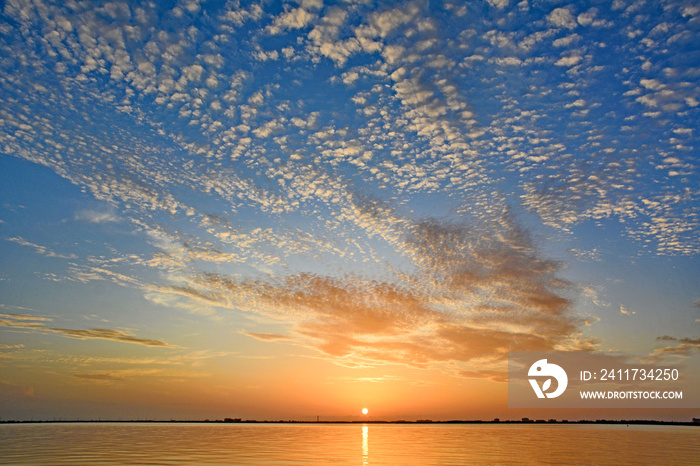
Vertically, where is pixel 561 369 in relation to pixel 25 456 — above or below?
above

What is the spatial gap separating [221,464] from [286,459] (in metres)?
7.03

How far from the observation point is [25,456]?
40.0 meters

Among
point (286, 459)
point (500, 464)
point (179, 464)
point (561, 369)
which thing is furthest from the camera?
point (561, 369)

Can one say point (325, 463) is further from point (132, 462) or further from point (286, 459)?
point (132, 462)

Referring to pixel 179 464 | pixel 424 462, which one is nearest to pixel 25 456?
pixel 179 464

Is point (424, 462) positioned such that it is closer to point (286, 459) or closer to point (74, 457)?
point (286, 459)

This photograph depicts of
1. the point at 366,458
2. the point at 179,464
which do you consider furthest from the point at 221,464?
the point at 366,458

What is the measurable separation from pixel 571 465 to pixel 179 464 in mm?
34641

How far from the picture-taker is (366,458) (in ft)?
141

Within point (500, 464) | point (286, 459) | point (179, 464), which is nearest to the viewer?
point (179, 464)

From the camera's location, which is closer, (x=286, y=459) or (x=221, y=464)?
(x=221, y=464)

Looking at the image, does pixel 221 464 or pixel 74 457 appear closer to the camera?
pixel 221 464

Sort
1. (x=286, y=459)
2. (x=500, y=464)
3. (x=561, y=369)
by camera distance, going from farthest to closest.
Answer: (x=561, y=369) < (x=286, y=459) < (x=500, y=464)

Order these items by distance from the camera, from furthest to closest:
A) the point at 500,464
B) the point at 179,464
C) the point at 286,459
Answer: the point at 286,459 < the point at 500,464 < the point at 179,464
